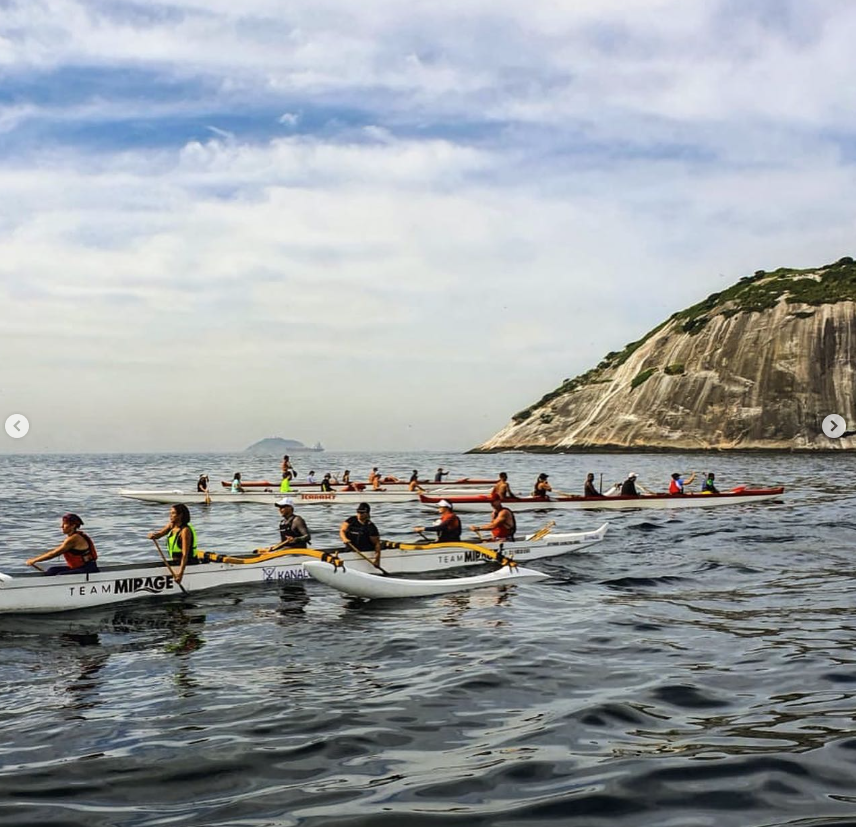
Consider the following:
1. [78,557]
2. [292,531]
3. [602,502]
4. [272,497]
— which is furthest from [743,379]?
[78,557]

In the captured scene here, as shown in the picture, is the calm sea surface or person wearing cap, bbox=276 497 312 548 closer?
the calm sea surface

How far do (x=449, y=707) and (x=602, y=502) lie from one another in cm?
2802

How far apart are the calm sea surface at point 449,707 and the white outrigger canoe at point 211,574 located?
485 millimetres

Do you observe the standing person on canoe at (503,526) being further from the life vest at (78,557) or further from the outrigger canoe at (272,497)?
the outrigger canoe at (272,497)

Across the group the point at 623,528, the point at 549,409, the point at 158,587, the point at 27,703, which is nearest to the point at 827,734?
the point at 27,703

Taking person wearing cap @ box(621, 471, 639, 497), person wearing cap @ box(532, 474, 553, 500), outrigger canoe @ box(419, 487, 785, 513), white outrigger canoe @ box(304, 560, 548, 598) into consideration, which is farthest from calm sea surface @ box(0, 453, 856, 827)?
person wearing cap @ box(621, 471, 639, 497)

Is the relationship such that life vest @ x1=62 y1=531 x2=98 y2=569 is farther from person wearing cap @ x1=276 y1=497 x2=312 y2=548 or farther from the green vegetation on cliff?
the green vegetation on cliff

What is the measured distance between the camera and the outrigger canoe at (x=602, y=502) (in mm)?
36469

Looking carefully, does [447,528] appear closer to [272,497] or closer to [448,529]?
[448,529]

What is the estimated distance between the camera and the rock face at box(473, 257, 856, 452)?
305 ft

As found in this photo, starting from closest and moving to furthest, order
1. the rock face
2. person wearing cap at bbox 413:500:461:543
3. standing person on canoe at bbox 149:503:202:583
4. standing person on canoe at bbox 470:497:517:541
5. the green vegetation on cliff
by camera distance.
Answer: standing person on canoe at bbox 149:503:202:583
person wearing cap at bbox 413:500:461:543
standing person on canoe at bbox 470:497:517:541
the rock face
the green vegetation on cliff

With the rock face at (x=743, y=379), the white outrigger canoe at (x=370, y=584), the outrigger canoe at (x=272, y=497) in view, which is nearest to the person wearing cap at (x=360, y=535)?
the white outrigger canoe at (x=370, y=584)

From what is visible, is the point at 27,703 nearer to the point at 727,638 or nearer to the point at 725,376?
the point at 727,638

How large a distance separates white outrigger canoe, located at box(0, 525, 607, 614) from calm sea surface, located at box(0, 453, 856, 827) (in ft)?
1.59
